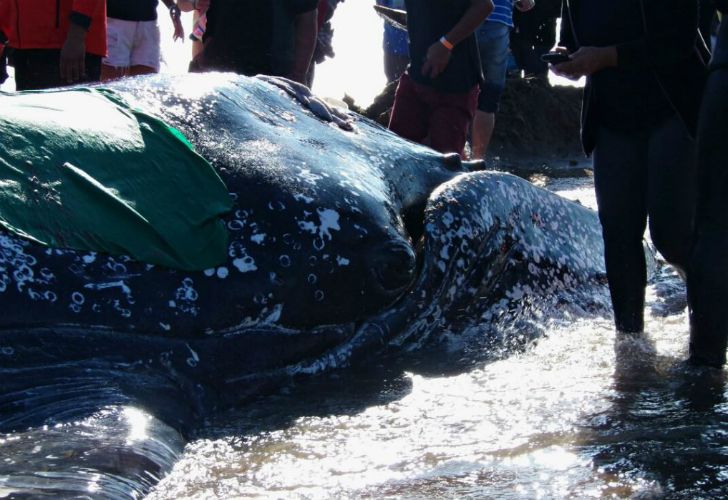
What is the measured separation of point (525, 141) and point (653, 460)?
34.0 feet

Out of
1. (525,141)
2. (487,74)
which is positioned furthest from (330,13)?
(525,141)

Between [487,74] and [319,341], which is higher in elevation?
[487,74]

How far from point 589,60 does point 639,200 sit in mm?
545

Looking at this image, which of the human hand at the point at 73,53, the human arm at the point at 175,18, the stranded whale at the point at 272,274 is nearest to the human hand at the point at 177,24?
the human arm at the point at 175,18

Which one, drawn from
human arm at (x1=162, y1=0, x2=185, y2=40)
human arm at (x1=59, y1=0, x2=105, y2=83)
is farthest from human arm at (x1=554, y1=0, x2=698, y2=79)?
human arm at (x1=162, y1=0, x2=185, y2=40)

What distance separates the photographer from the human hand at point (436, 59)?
20.1 ft

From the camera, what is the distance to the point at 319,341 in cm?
371

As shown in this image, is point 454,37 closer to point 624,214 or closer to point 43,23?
point 43,23

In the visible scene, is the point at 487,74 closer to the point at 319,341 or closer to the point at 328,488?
the point at 319,341

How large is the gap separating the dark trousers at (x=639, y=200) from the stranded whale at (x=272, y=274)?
0.47 m

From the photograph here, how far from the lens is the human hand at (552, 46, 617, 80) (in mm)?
3879


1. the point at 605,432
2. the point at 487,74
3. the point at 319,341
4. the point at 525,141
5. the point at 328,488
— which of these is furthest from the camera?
the point at 525,141

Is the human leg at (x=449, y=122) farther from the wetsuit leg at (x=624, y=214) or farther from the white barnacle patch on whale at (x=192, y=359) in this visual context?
the white barnacle patch on whale at (x=192, y=359)

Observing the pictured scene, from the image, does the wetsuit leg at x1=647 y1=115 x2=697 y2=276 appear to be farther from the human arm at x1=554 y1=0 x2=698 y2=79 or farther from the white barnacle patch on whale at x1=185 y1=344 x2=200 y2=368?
the white barnacle patch on whale at x1=185 y1=344 x2=200 y2=368
